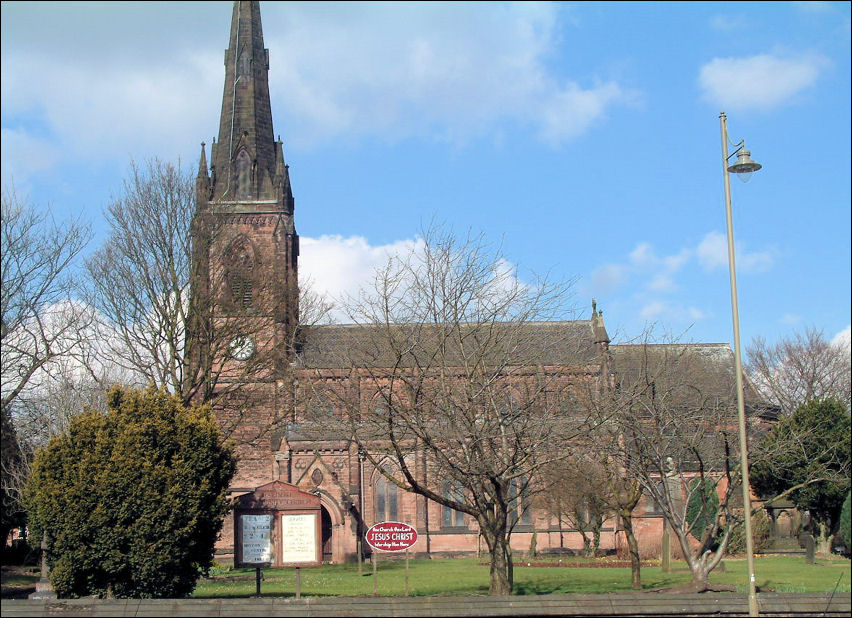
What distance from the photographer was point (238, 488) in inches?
Answer: 1822

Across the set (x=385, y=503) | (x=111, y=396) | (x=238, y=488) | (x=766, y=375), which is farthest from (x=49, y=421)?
(x=766, y=375)

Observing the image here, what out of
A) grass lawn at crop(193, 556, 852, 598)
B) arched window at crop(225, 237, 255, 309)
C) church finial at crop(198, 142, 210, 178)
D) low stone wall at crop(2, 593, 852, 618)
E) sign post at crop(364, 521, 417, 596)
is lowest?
grass lawn at crop(193, 556, 852, 598)

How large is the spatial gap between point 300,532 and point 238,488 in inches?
1106

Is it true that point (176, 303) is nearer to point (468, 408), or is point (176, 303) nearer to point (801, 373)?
point (468, 408)

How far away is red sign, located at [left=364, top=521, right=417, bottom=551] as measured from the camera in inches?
790

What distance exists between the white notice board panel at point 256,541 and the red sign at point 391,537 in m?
2.40

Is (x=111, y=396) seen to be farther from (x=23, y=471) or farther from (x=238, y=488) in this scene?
(x=238, y=488)

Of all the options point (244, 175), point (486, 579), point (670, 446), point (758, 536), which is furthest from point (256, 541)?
point (244, 175)

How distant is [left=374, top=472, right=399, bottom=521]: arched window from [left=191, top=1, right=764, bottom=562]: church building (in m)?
0.05

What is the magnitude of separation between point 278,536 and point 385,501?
26426 millimetres

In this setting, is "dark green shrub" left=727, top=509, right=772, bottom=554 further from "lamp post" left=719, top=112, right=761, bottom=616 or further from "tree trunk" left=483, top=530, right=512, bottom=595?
"lamp post" left=719, top=112, right=761, bottom=616

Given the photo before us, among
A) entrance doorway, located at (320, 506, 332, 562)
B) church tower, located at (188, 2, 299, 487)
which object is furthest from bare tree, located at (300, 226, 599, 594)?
entrance doorway, located at (320, 506, 332, 562)

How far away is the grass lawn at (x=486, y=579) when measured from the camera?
945 inches

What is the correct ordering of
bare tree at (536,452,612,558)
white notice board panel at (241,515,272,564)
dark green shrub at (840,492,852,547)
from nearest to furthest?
dark green shrub at (840,492,852,547)
white notice board panel at (241,515,272,564)
bare tree at (536,452,612,558)
